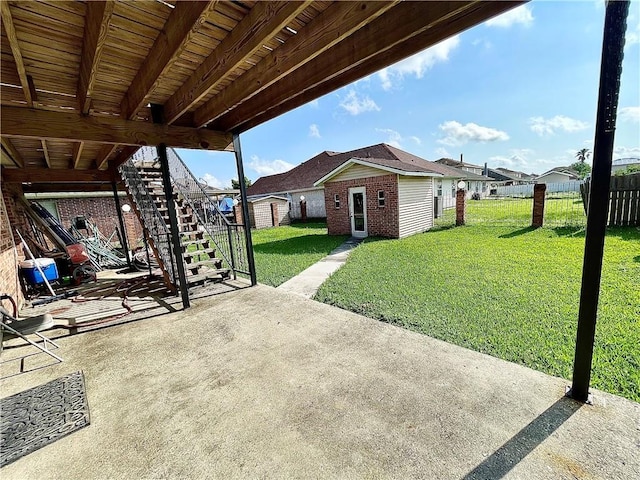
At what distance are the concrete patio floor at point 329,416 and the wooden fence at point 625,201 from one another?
8516 mm

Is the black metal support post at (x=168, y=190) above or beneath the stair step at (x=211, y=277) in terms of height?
above

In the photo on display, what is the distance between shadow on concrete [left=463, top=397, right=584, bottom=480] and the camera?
1.51 meters

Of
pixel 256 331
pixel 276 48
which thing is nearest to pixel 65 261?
pixel 256 331

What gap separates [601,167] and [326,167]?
1976 cm

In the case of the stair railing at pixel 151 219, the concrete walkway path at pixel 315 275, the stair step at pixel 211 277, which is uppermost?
the stair railing at pixel 151 219

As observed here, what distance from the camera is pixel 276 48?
247cm

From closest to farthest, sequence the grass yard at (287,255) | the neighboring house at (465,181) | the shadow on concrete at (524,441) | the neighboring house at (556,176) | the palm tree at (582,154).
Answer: the shadow on concrete at (524,441), the grass yard at (287,255), the neighboring house at (465,181), the neighboring house at (556,176), the palm tree at (582,154)

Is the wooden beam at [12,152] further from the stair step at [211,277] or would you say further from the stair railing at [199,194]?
the stair step at [211,277]

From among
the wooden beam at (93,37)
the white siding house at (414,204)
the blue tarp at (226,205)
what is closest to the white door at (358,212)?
the white siding house at (414,204)

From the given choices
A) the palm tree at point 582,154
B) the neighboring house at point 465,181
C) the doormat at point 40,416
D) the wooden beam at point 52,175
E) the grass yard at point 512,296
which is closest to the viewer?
the doormat at point 40,416

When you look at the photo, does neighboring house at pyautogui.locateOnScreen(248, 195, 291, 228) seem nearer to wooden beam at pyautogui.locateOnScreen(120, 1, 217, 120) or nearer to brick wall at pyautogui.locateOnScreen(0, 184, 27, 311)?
brick wall at pyautogui.locateOnScreen(0, 184, 27, 311)

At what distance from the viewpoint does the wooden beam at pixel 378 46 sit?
174 cm

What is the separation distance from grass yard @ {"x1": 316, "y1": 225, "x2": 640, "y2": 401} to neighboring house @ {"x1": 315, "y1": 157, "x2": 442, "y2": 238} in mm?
2558

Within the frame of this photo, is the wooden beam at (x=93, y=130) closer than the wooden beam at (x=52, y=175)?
Yes
